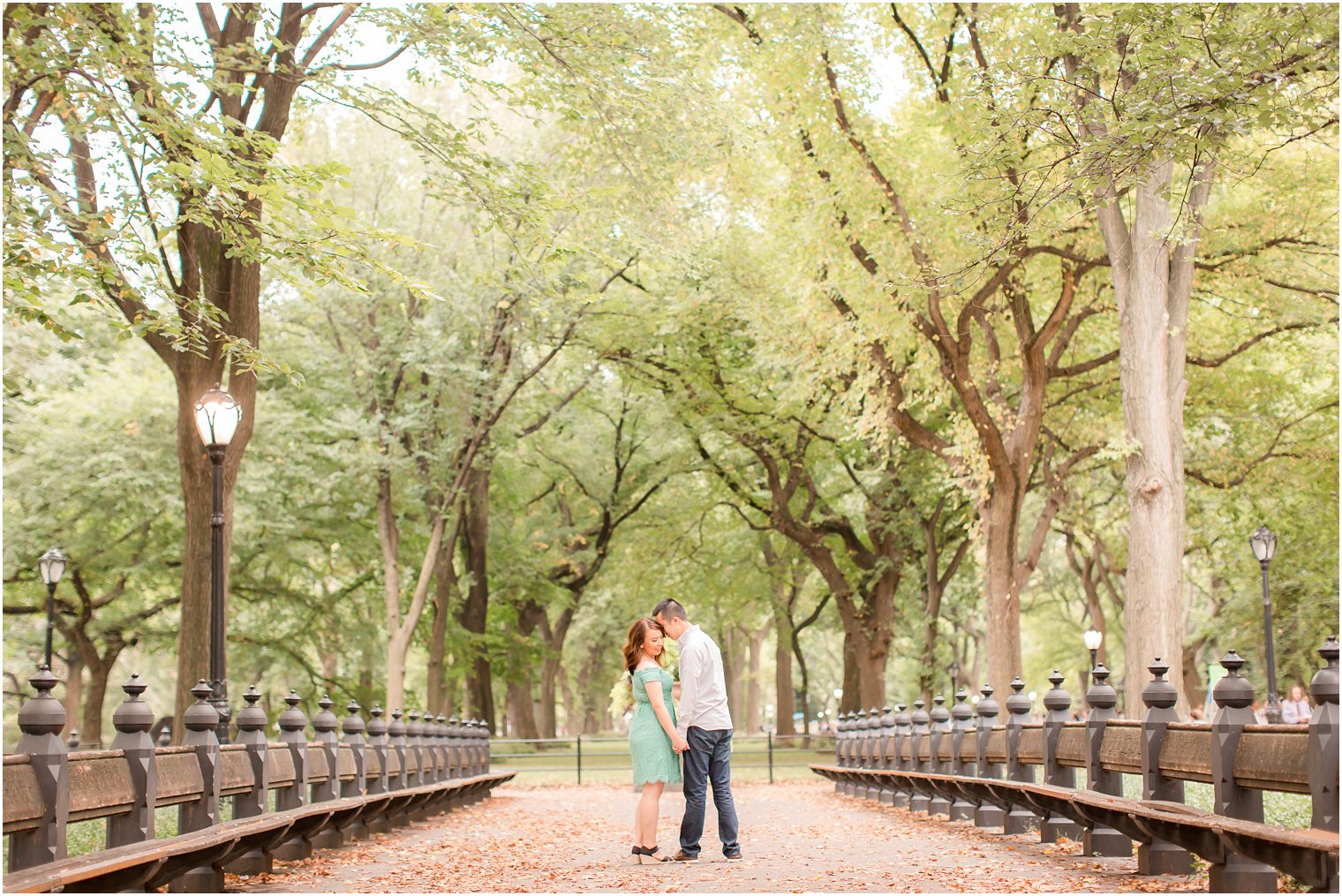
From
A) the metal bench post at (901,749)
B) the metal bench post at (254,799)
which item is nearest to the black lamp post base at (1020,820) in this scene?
the metal bench post at (901,749)

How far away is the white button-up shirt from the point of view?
927cm

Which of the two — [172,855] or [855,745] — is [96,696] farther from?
[172,855]

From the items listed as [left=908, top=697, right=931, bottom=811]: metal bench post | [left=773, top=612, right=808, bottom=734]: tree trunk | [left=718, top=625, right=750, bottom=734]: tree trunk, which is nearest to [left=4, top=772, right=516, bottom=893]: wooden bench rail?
[left=908, top=697, right=931, bottom=811]: metal bench post

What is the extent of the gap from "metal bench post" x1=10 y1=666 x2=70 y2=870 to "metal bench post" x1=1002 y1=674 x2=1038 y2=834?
22.3ft

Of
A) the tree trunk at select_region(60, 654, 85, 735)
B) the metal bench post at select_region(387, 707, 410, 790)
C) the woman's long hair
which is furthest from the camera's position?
the tree trunk at select_region(60, 654, 85, 735)

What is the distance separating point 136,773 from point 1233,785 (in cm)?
527

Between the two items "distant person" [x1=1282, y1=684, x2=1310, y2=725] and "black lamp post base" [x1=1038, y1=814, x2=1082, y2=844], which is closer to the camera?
"black lamp post base" [x1=1038, y1=814, x2=1082, y2=844]

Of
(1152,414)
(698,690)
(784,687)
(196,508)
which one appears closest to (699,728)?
(698,690)

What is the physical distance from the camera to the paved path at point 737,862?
25.1ft

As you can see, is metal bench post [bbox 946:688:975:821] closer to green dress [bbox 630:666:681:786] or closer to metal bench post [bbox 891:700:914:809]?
metal bench post [bbox 891:700:914:809]

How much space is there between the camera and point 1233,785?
235 inches

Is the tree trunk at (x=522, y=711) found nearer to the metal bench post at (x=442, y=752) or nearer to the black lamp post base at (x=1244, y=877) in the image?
the metal bench post at (x=442, y=752)

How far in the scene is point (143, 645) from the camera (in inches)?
1364

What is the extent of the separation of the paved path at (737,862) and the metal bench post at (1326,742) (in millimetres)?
1843
